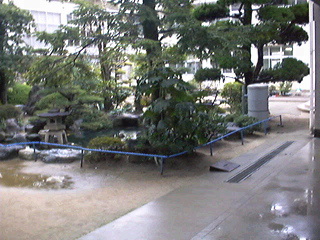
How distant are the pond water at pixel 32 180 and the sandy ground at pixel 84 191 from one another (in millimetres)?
22

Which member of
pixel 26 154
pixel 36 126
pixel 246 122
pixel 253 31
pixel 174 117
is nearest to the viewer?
pixel 174 117

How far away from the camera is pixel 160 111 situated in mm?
9383

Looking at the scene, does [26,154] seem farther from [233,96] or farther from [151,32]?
[233,96]

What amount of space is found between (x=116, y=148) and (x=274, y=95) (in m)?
24.5

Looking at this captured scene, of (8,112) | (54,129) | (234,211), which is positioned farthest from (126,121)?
(234,211)

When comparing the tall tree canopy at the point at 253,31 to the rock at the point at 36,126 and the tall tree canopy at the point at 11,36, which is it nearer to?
the rock at the point at 36,126

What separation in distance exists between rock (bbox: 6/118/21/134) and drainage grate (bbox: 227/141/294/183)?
11.3 metres

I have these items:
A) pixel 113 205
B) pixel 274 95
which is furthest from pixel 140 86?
pixel 274 95

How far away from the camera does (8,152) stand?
11734 mm

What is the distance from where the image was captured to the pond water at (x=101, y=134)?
51.3 feet

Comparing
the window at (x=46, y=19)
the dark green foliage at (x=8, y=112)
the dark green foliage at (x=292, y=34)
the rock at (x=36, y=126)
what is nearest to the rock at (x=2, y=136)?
the rock at (x=36, y=126)

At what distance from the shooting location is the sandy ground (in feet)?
19.6

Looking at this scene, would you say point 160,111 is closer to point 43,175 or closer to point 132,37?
point 132,37

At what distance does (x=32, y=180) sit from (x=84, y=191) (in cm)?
175
